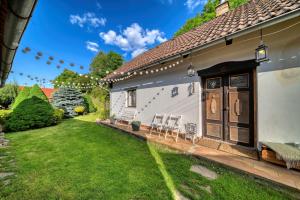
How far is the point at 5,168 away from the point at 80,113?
11.8m

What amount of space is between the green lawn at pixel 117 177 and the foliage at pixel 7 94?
2477 centimetres

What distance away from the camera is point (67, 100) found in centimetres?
1439

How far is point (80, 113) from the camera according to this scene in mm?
14703

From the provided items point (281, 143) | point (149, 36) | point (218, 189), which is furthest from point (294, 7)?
point (149, 36)

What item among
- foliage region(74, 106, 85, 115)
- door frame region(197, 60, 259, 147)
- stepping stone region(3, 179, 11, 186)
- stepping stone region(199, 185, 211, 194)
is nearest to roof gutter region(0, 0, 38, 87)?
stepping stone region(3, 179, 11, 186)

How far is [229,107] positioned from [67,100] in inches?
554

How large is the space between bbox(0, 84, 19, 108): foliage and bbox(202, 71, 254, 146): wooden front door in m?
28.6

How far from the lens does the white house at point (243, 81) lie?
3170 mm

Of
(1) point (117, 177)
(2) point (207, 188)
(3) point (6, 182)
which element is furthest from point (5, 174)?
(2) point (207, 188)

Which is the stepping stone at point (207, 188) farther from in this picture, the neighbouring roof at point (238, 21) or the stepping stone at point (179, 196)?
the neighbouring roof at point (238, 21)

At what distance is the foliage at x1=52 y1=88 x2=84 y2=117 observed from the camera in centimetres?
1401

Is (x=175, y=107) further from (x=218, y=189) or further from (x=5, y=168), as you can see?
(x=5, y=168)

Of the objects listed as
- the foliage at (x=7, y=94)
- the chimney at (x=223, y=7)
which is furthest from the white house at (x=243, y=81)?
the foliage at (x=7, y=94)

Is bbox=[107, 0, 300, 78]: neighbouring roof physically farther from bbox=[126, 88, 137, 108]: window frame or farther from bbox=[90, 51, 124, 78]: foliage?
bbox=[90, 51, 124, 78]: foliage
